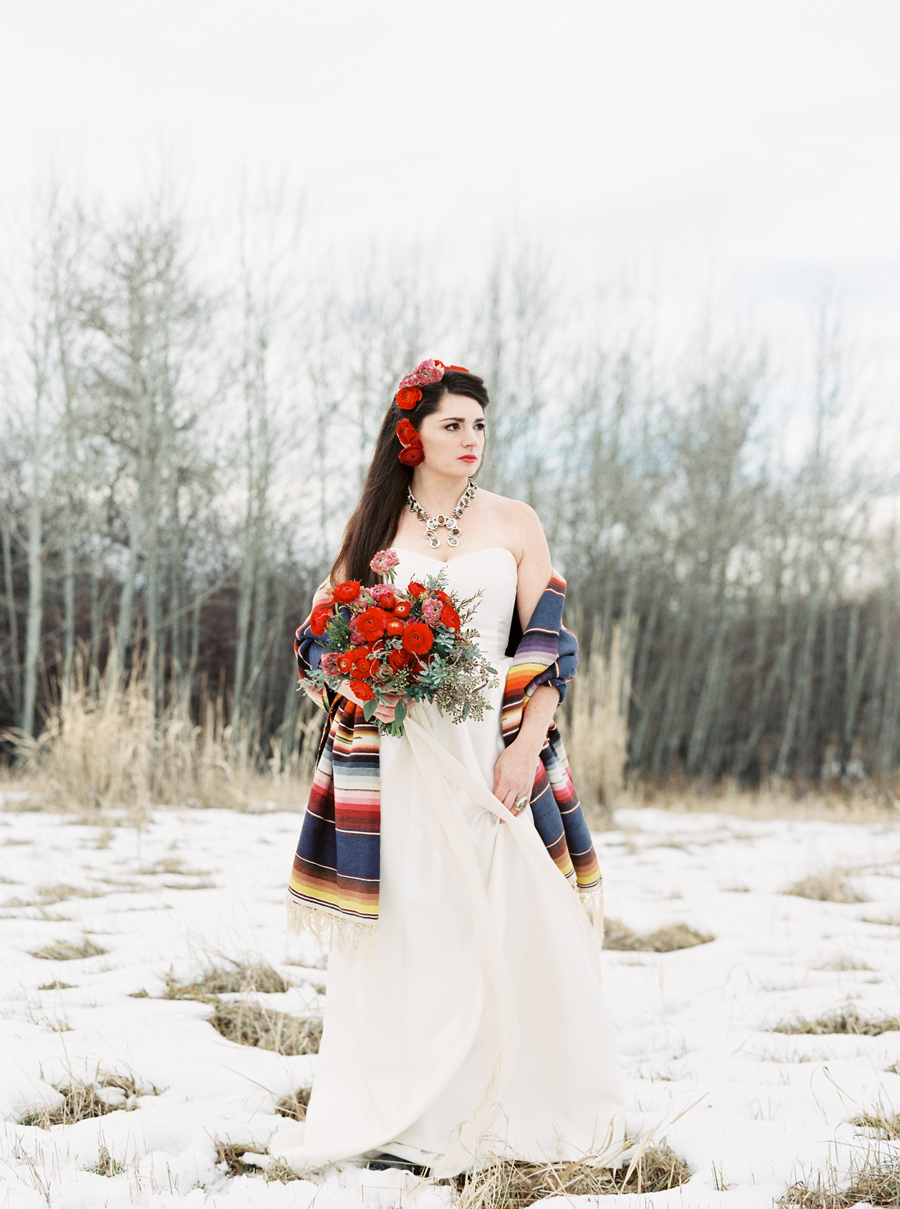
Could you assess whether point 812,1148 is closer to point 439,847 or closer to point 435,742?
point 439,847

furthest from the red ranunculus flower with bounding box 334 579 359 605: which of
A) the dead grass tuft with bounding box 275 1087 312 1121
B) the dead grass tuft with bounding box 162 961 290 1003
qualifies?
the dead grass tuft with bounding box 162 961 290 1003

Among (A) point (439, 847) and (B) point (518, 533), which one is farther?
(B) point (518, 533)

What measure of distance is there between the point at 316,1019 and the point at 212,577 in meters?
12.9

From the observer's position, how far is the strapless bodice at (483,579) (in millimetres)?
2430

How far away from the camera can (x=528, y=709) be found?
244 centimetres

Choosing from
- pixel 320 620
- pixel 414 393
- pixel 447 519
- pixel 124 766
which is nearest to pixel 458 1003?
pixel 320 620

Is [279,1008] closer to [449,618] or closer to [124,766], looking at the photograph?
[449,618]

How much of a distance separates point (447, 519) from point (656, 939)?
2.65m

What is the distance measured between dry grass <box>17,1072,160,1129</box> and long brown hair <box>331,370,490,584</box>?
1495 millimetres

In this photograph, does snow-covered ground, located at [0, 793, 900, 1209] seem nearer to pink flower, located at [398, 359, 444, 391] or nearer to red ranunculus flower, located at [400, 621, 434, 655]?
red ranunculus flower, located at [400, 621, 434, 655]

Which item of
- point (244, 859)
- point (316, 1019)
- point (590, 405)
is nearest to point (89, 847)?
point (244, 859)

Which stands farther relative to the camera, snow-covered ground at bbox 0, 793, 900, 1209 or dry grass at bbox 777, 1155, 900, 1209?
snow-covered ground at bbox 0, 793, 900, 1209

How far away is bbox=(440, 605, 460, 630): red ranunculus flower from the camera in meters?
2.17

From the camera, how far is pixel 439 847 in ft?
7.66
